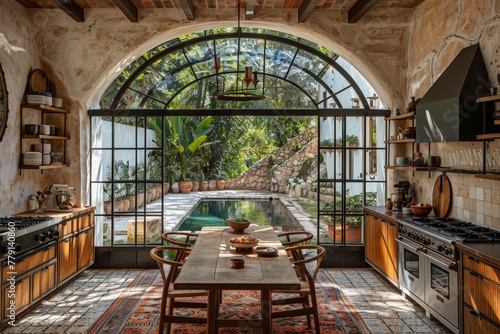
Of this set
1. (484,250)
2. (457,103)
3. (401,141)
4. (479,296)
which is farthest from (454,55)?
(479,296)

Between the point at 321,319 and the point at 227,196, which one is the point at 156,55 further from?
the point at 227,196

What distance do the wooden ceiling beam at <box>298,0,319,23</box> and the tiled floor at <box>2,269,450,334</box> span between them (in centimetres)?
392

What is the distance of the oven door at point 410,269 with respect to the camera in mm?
4926

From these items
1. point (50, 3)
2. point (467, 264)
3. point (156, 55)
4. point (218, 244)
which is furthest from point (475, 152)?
point (50, 3)

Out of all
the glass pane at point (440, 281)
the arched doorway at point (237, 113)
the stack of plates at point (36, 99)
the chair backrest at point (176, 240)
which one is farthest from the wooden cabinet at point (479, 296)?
the stack of plates at point (36, 99)

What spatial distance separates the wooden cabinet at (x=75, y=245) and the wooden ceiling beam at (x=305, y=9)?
173 inches

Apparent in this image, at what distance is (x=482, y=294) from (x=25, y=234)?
14.7ft

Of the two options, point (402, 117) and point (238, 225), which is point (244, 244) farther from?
point (402, 117)

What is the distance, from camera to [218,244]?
4.74 metres

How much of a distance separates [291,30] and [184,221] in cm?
717

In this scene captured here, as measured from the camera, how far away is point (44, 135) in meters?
6.22

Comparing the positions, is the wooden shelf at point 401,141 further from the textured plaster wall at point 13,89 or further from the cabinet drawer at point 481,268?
the textured plaster wall at point 13,89

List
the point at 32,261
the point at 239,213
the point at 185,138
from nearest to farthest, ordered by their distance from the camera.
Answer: the point at 32,261 → the point at 239,213 → the point at 185,138

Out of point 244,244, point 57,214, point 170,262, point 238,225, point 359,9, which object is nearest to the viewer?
point 170,262
